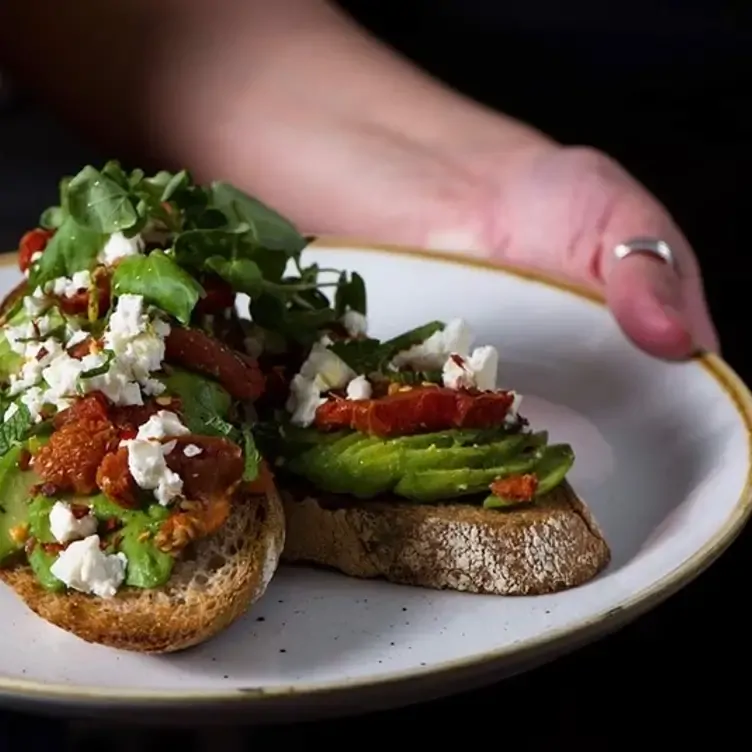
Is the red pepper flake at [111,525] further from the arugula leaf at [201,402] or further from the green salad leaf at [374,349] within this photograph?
the green salad leaf at [374,349]

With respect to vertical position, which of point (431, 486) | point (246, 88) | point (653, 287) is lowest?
point (246, 88)

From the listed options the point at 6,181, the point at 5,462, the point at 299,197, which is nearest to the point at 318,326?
the point at 5,462

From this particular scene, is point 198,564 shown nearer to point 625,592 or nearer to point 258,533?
point 258,533

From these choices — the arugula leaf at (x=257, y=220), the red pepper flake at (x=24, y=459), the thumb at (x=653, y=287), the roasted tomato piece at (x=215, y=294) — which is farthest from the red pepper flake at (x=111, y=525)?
the thumb at (x=653, y=287)

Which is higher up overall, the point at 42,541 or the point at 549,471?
the point at 549,471

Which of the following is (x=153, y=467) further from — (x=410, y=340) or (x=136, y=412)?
(x=410, y=340)

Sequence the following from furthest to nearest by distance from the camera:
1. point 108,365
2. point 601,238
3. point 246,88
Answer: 1. point 246,88
2. point 601,238
3. point 108,365

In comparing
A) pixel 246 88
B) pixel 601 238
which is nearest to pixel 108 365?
pixel 601 238

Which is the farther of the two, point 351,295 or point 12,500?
point 351,295
